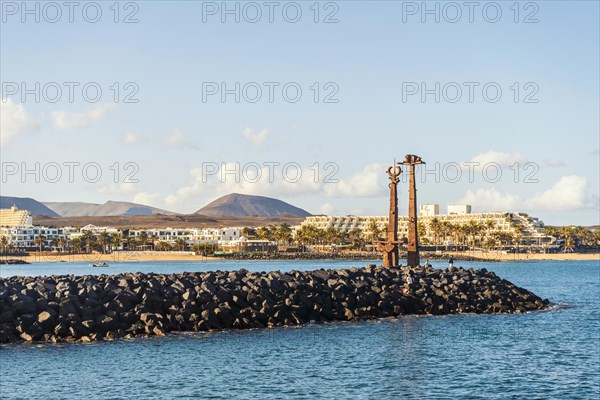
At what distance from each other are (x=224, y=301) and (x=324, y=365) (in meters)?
9.94

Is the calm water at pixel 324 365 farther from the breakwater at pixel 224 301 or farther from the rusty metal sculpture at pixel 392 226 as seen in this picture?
the rusty metal sculpture at pixel 392 226

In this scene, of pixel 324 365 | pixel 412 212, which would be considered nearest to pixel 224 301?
pixel 324 365

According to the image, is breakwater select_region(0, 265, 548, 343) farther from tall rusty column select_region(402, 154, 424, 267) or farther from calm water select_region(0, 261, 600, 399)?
tall rusty column select_region(402, 154, 424, 267)

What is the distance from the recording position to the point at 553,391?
2569 cm

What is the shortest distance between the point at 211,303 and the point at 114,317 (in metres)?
4.59

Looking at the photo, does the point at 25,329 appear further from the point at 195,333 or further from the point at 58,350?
the point at 195,333

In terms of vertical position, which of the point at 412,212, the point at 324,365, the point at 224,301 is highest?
the point at 412,212

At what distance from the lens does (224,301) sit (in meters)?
37.9

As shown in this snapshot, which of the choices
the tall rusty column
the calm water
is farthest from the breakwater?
the tall rusty column

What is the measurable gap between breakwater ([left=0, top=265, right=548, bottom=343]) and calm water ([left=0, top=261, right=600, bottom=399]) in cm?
151

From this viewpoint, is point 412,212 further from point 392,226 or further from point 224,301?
point 224,301

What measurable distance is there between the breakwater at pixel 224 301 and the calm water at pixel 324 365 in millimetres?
1511

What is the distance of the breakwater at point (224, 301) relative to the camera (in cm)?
3366

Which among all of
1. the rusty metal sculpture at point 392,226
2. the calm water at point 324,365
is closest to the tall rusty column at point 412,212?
the rusty metal sculpture at point 392,226
